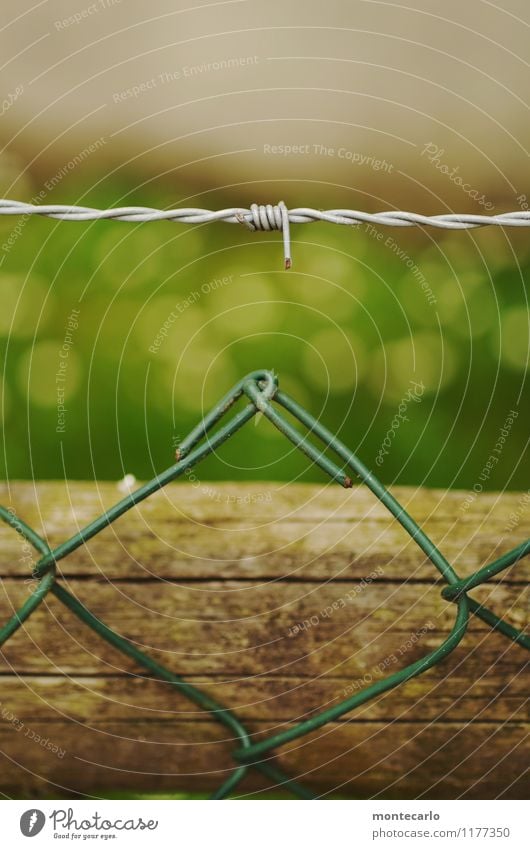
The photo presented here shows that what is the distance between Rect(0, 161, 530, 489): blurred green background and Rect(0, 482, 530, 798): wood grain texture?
87cm

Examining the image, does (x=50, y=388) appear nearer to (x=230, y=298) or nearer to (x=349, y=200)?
(x=230, y=298)

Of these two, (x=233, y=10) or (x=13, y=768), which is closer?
(x=13, y=768)

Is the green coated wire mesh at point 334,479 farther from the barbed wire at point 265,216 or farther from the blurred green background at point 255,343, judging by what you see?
the blurred green background at point 255,343

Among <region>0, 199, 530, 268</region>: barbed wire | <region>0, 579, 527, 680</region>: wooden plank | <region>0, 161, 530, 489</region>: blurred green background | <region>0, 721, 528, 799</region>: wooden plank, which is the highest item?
<region>0, 161, 530, 489</region>: blurred green background

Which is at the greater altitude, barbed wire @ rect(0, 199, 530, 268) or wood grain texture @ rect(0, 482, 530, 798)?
barbed wire @ rect(0, 199, 530, 268)

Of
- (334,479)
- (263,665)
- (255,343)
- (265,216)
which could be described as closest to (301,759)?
(263,665)

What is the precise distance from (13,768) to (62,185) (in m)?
1.77

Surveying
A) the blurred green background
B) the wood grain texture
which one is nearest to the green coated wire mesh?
the wood grain texture

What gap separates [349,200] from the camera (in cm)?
213

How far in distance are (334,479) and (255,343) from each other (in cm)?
120

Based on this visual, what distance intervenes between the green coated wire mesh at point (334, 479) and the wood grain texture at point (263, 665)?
1cm

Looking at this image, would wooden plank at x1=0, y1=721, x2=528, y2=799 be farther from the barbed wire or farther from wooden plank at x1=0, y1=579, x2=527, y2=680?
the barbed wire

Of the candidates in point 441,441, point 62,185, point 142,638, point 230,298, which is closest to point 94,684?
point 142,638

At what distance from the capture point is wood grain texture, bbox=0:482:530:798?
57 cm
